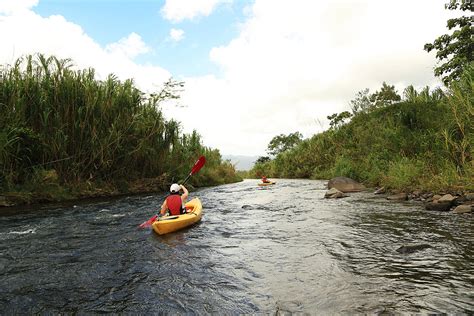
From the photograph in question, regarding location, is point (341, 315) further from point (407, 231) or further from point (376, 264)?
point (407, 231)

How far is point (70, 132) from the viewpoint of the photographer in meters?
8.26

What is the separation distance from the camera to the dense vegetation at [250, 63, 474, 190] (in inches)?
267

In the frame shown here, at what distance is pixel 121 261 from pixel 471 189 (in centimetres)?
640

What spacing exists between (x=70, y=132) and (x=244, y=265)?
6856 mm

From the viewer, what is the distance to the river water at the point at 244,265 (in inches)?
99.7

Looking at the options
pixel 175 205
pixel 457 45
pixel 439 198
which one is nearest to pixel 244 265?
pixel 175 205

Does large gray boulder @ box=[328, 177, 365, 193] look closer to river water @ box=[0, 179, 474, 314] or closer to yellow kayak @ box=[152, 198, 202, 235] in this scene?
river water @ box=[0, 179, 474, 314]

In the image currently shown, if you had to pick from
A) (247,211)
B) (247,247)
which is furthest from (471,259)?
(247,211)

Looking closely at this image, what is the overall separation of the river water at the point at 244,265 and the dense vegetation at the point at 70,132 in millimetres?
1987

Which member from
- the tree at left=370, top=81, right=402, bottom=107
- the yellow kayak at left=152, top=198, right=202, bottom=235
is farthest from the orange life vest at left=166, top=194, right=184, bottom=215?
the tree at left=370, top=81, right=402, bottom=107

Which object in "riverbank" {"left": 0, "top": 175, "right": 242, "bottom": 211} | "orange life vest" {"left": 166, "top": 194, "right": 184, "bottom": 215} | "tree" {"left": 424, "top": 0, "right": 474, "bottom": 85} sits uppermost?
"tree" {"left": 424, "top": 0, "right": 474, "bottom": 85}

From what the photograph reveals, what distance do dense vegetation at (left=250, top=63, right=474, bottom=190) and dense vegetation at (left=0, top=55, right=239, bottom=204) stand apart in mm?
7731

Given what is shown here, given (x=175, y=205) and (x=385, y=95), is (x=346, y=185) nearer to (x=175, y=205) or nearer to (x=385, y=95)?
(x=175, y=205)

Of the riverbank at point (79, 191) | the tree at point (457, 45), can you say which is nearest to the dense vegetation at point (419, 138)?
the tree at point (457, 45)
